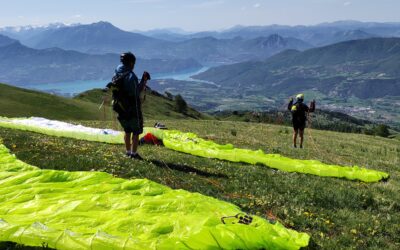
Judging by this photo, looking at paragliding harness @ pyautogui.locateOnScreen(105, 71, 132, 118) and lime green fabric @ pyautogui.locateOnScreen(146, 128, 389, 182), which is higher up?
paragliding harness @ pyautogui.locateOnScreen(105, 71, 132, 118)

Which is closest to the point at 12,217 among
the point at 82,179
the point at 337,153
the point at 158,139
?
the point at 82,179

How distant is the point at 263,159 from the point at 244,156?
90cm

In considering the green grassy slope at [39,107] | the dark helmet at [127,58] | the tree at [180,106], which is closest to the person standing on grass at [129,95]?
the dark helmet at [127,58]

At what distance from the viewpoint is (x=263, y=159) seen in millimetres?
17688

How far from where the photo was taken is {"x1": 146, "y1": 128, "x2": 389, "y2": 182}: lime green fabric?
16469 mm

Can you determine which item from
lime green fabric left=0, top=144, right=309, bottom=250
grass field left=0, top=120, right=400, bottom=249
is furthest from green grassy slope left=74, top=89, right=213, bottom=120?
lime green fabric left=0, top=144, right=309, bottom=250

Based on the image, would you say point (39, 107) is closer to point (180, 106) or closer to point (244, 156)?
point (244, 156)

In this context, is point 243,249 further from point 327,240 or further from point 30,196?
point 30,196

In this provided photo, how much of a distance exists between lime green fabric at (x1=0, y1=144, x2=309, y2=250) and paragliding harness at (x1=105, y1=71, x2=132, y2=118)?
3799 millimetres

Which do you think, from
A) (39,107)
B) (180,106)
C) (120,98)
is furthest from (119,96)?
Result: (180,106)

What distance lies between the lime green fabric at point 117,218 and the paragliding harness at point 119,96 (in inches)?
150

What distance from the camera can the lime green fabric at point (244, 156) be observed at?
16500 mm

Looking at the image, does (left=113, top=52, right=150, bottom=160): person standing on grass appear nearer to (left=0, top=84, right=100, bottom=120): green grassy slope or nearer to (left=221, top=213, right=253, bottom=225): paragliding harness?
(left=221, top=213, right=253, bottom=225): paragliding harness

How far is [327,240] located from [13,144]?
43.6ft
